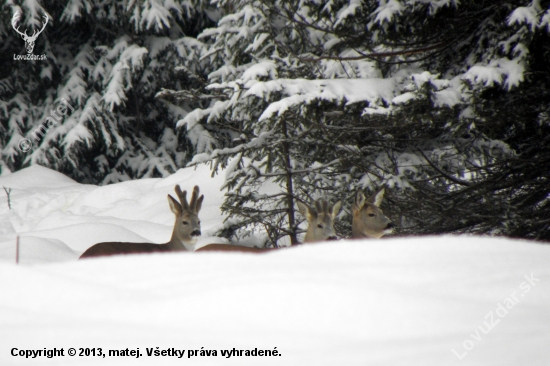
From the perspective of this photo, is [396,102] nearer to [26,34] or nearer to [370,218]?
[370,218]

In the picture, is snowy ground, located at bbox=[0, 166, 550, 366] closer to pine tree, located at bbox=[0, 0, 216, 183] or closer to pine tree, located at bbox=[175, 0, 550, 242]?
pine tree, located at bbox=[175, 0, 550, 242]

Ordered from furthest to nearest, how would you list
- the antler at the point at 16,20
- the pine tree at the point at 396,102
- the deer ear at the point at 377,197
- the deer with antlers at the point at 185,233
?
the antler at the point at 16,20, the deer ear at the point at 377,197, the deer with antlers at the point at 185,233, the pine tree at the point at 396,102

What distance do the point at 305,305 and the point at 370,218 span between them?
15.2 ft

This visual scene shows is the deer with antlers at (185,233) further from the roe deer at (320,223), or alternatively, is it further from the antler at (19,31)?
the antler at (19,31)

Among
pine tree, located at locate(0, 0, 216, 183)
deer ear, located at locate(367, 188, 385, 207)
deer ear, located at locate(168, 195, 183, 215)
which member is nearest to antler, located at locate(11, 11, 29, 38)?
pine tree, located at locate(0, 0, 216, 183)

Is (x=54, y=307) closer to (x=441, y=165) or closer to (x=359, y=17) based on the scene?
(x=359, y=17)

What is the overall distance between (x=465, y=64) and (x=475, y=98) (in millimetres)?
1059

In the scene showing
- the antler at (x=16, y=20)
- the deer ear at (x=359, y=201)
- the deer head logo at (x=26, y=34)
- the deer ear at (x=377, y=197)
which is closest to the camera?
the deer ear at (x=377, y=197)

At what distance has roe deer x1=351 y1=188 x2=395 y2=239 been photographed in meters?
6.09

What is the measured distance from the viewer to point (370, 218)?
6.15 m

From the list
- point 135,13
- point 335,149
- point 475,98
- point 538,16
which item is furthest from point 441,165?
point 135,13

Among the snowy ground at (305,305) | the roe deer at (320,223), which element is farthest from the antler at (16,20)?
the snowy ground at (305,305)

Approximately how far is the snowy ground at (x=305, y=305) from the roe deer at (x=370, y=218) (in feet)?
12.2

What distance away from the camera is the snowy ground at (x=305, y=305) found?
1367 millimetres
